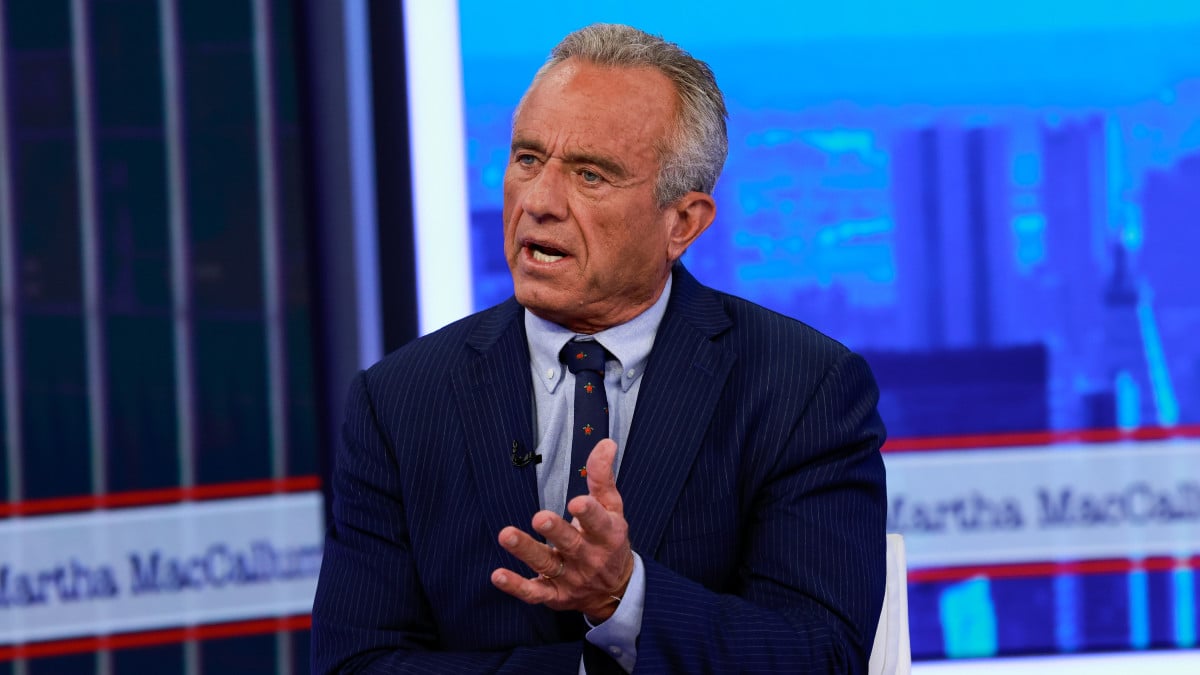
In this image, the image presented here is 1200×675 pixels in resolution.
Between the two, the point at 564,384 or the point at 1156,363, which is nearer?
the point at 564,384

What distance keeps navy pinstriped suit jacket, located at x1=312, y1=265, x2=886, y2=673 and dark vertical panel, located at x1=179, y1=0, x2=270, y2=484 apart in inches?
60.2

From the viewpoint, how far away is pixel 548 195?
5.34 feet

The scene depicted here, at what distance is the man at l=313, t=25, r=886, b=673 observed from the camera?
1.59 meters

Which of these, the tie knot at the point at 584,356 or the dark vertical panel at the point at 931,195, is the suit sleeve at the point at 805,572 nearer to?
the tie knot at the point at 584,356

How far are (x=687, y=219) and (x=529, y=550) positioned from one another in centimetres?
69

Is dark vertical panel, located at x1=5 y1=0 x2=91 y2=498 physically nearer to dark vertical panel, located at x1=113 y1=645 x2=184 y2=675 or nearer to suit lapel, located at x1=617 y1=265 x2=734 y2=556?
dark vertical panel, located at x1=113 y1=645 x2=184 y2=675

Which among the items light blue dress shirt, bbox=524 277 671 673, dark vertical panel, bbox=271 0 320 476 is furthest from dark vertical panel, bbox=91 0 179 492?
light blue dress shirt, bbox=524 277 671 673

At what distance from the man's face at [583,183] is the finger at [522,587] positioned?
1.51 ft

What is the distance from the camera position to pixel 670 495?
161cm

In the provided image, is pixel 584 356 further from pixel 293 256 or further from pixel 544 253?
pixel 293 256

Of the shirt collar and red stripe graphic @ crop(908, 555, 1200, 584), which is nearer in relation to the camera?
the shirt collar

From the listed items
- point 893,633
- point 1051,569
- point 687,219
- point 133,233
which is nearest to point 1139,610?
point 1051,569

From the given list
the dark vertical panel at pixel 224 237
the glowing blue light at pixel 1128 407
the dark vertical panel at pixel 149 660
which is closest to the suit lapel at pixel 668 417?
the dark vertical panel at pixel 224 237

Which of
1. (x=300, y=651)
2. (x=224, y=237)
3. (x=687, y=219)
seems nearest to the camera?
(x=687, y=219)
